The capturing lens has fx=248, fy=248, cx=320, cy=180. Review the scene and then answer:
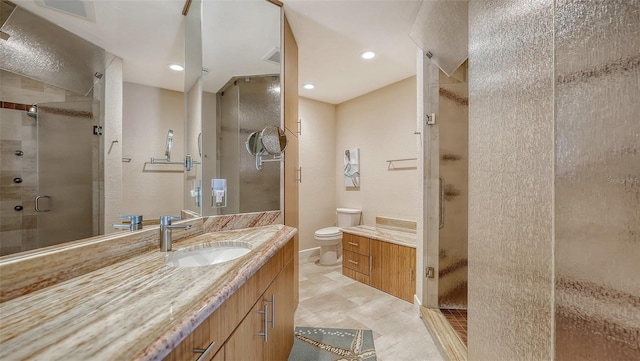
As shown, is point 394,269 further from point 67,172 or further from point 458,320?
→ point 67,172

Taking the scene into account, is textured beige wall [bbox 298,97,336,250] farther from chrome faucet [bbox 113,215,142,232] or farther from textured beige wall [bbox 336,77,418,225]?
chrome faucet [bbox 113,215,142,232]

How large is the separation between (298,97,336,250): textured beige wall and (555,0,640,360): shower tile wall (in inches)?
131

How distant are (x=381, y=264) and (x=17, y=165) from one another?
2830 mm

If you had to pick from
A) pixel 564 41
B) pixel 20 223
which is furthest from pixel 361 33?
pixel 20 223

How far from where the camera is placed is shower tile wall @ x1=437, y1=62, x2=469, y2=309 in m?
2.26

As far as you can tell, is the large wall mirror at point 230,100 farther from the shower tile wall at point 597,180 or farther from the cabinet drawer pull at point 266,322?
the shower tile wall at point 597,180

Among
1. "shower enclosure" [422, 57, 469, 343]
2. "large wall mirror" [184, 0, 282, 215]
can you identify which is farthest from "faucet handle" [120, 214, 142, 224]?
"shower enclosure" [422, 57, 469, 343]

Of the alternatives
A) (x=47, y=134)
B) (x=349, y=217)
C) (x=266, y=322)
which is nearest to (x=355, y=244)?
(x=349, y=217)

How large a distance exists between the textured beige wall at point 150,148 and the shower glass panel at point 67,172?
0.50 feet

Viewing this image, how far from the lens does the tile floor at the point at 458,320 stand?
189 centimetres

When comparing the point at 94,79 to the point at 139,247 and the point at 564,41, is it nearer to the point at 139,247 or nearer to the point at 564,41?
the point at 139,247

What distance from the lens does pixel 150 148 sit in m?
1.20

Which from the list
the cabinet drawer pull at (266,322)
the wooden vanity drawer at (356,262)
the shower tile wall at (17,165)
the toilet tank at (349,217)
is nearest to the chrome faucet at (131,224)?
the shower tile wall at (17,165)

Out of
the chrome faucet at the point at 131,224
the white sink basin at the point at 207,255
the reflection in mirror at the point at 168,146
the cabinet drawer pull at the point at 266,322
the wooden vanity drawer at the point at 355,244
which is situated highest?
the reflection in mirror at the point at 168,146
